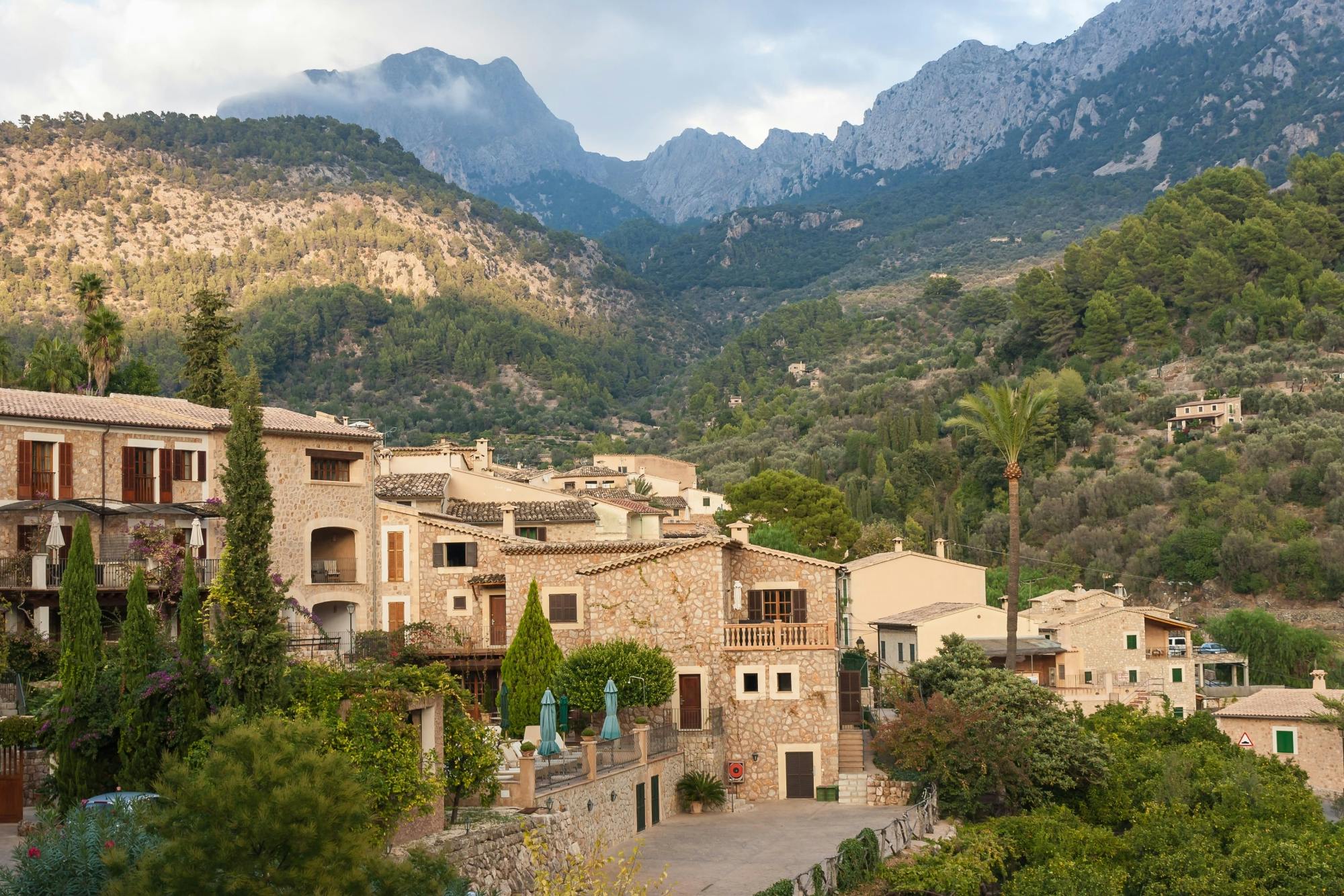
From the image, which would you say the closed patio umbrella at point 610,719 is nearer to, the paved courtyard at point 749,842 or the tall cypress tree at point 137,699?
the paved courtyard at point 749,842

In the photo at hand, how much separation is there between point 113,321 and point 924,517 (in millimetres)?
59716

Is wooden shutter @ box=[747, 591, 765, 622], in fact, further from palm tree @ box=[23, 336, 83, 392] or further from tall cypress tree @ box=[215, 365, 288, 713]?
palm tree @ box=[23, 336, 83, 392]

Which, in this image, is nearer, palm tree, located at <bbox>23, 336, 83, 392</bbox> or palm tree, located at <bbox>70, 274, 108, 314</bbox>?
palm tree, located at <bbox>23, 336, 83, 392</bbox>

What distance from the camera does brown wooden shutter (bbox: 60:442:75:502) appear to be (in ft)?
114

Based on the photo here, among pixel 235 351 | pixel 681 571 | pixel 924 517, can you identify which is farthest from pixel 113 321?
pixel 235 351

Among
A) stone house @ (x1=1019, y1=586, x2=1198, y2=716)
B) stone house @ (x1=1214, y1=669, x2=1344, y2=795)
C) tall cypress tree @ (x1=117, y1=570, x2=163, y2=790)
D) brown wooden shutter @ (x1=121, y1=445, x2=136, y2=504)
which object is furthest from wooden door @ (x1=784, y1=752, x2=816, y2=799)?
stone house @ (x1=1214, y1=669, x2=1344, y2=795)

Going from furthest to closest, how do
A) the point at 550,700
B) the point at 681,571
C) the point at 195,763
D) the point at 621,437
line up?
the point at 621,437 → the point at 681,571 → the point at 550,700 → the point at 195,763

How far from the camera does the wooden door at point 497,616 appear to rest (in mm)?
40125

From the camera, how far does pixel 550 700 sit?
28.3 m

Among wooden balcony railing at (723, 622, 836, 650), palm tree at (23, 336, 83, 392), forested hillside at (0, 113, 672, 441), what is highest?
forested hillside at (0, 113, 672, 441)

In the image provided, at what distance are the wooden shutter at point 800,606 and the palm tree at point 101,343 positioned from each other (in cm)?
2621

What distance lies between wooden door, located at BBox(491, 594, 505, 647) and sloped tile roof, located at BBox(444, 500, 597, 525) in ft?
11.6

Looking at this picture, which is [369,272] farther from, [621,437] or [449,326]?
[621,437]

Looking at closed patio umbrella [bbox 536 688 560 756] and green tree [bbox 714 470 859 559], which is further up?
green tree [bbox 714 470 859 559]
